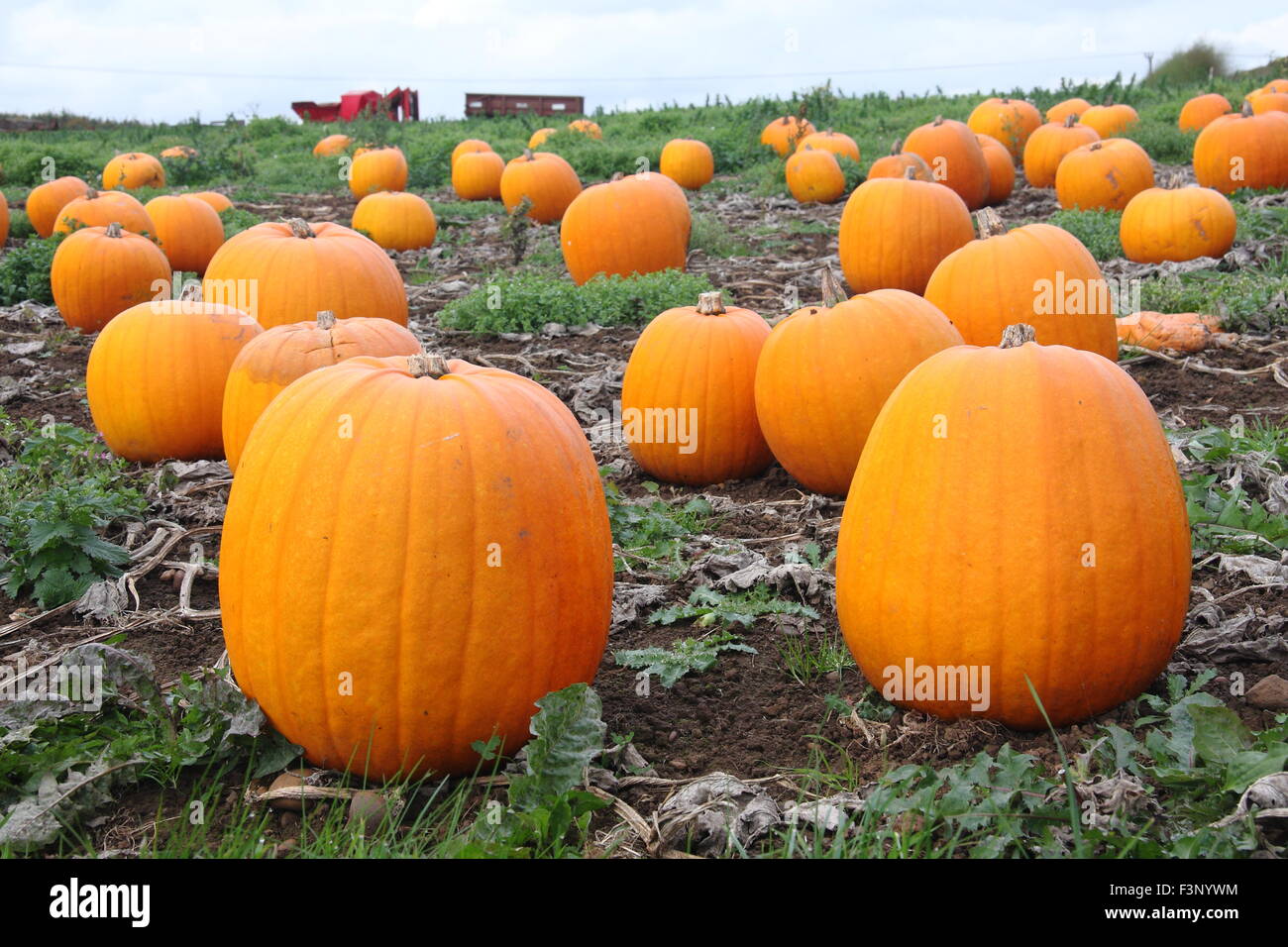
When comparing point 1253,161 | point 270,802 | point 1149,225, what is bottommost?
point 270,802

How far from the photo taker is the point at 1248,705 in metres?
2.94

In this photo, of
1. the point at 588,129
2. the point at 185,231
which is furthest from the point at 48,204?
the point at 588,129

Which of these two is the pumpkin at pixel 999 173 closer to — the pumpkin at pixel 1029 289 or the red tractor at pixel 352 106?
the pumpkin at pixel 1029 289

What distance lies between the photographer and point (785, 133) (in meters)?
18.1

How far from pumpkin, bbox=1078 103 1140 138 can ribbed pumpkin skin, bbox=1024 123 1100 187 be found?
232 centimetres

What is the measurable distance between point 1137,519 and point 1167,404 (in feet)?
11.2

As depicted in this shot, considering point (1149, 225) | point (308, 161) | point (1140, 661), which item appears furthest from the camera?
point (308, 161)

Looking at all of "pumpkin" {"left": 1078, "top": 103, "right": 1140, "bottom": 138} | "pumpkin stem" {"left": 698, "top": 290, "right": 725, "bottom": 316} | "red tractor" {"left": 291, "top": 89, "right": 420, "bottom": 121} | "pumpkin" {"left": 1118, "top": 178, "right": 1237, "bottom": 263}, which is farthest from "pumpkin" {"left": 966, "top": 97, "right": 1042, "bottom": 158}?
"red tractor" {"left": 291, "top": 89, "right": 420, "bottom": 121}

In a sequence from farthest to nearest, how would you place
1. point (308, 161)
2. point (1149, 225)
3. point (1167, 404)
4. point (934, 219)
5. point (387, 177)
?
point (308, 161) → point (387, 177) → point (1149, 225) → point (934, 219) → point (1167, 404)

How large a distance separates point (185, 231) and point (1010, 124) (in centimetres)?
1107

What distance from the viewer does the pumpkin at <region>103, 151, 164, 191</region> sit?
15516 millimetres

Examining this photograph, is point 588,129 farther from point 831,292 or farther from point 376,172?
point 831,292
